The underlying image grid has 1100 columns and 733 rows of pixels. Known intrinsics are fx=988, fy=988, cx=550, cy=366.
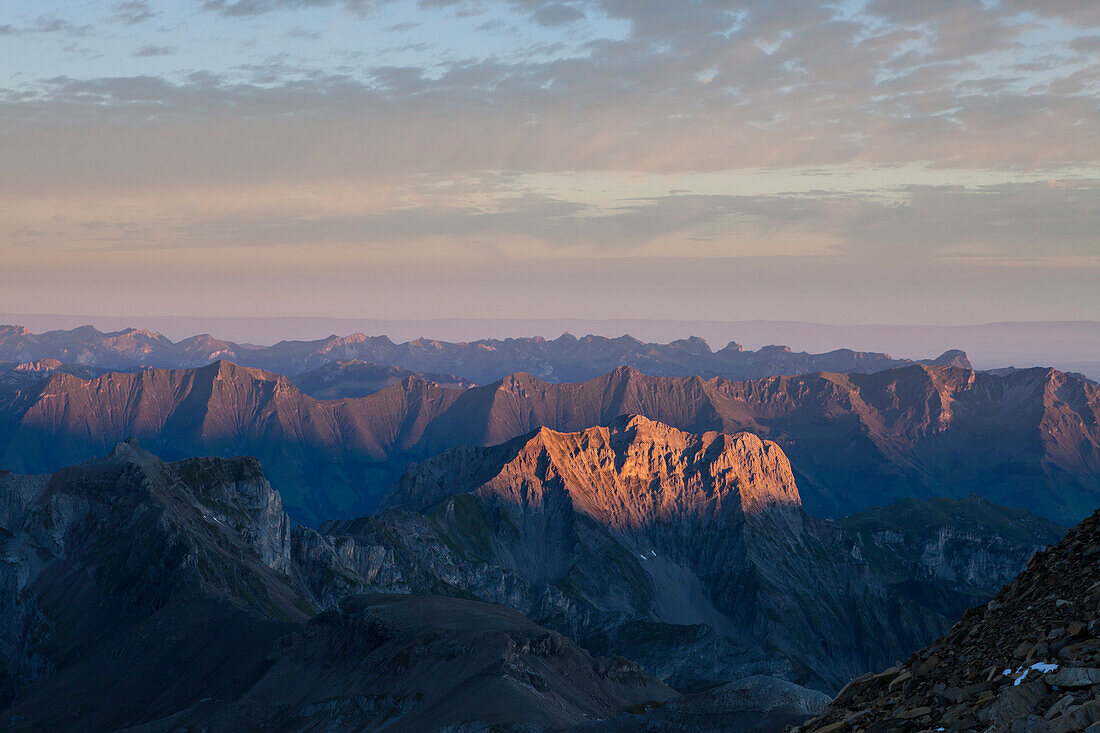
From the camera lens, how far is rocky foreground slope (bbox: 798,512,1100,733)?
2861 centimetres

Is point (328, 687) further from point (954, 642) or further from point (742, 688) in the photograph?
point (954, 642)

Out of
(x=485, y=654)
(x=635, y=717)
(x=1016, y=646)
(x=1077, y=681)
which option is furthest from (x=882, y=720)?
(x=485, y=654)

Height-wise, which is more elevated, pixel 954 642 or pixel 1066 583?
pixel 1066 583

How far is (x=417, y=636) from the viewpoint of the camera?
194 metres

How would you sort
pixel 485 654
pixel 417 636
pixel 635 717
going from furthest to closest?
pixel 417 636
pixel 485 654
pixel 635 717

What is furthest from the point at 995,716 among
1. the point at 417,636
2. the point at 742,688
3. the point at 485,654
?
the point at 417,636

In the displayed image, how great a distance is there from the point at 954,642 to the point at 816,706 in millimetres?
118058

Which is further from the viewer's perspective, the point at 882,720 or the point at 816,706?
the point at 816,706

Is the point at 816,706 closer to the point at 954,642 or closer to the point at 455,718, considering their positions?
the point at 455,718

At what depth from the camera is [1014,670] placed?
31.9m

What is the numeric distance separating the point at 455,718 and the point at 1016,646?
13507 cm

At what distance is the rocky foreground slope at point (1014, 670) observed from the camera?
28.6 metres

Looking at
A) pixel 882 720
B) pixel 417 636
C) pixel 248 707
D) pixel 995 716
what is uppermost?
pixel 995 716

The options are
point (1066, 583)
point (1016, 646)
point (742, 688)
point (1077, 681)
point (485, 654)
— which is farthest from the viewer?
point (485, 654)
